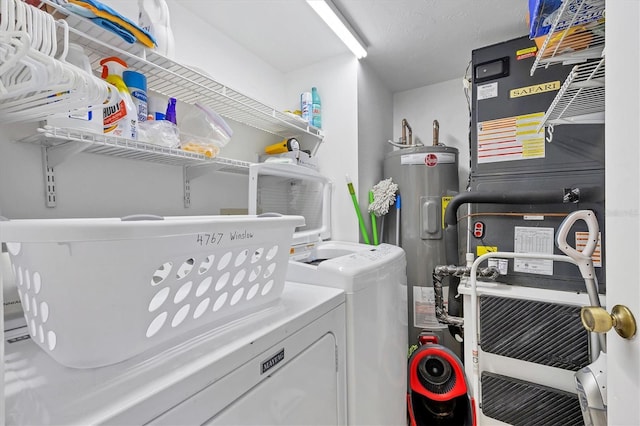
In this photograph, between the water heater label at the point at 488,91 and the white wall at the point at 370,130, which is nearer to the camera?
the water heater label at the point at 488,91

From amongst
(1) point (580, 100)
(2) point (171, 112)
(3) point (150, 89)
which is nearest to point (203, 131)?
(2) point (171, 112)

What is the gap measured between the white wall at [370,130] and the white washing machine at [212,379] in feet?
4.89

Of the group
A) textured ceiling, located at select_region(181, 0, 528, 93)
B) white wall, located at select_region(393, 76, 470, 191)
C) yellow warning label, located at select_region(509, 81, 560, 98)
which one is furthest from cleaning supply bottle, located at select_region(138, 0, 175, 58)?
white wall, located at select_region(393, 76, 470, 191)

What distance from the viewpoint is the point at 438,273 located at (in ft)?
6.21

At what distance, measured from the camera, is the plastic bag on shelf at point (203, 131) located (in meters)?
1.41

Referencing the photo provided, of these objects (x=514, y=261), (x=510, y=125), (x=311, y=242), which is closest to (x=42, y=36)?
(x=311, y=242)

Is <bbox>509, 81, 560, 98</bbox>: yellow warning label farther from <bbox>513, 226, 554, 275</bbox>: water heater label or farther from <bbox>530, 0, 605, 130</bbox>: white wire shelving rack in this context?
<bbox>513, 226, 554, 275</bbox>: water heater label

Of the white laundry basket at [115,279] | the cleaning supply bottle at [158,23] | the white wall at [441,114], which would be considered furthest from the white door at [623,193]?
the white wall at [441,114]

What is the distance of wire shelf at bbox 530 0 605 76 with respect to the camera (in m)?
0.96

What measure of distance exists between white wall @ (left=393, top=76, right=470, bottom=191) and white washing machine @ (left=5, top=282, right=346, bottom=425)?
2396 millimetres

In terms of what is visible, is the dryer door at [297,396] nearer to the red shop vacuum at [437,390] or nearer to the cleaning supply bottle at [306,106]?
the red shop vacuum at [437,390]

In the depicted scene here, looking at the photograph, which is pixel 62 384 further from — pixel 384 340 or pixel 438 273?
pixel 438 273

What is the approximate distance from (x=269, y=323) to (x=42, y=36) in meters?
0.91

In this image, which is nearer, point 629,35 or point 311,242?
point 629,35
